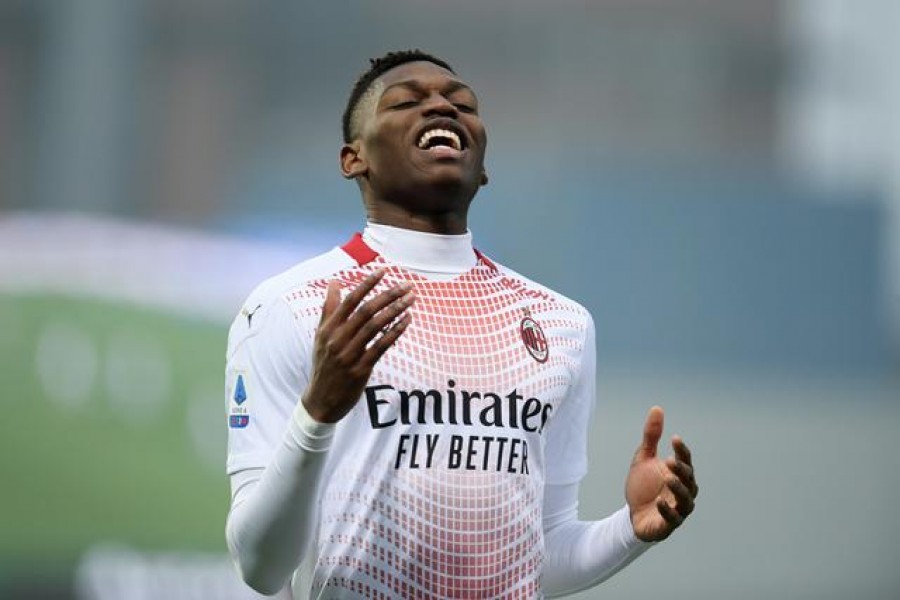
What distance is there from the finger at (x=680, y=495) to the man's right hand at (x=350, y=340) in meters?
0.80

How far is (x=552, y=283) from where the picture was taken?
11438 mm

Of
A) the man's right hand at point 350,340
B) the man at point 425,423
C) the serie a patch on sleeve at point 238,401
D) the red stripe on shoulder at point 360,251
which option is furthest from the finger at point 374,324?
the red stripe on shoulder at point 360,251

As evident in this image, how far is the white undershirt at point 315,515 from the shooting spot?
12.0 feet

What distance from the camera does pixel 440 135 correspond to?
423 centimetres

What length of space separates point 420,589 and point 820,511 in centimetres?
800

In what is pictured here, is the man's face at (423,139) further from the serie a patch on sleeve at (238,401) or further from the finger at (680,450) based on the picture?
the finger at (680,450)

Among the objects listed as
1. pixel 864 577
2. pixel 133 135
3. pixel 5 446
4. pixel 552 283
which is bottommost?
pixel 864 577

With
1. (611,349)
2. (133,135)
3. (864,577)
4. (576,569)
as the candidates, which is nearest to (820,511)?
(864,577)

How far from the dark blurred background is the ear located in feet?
19.2

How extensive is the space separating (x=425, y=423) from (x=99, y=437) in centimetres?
642

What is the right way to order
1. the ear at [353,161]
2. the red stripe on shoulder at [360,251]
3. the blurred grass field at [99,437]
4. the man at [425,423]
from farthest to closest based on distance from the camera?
1. the blurred grass field at [99,437]
2. the ear at [353,161]
3. the red stripe on shoulder at [360,251]
4. the man at [425,423]

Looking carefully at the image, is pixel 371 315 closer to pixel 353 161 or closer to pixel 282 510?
pixel 282 510

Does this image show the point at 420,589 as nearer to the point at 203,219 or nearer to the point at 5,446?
the point at 5,446

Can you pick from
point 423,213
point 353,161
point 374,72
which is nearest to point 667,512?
point 423,213
